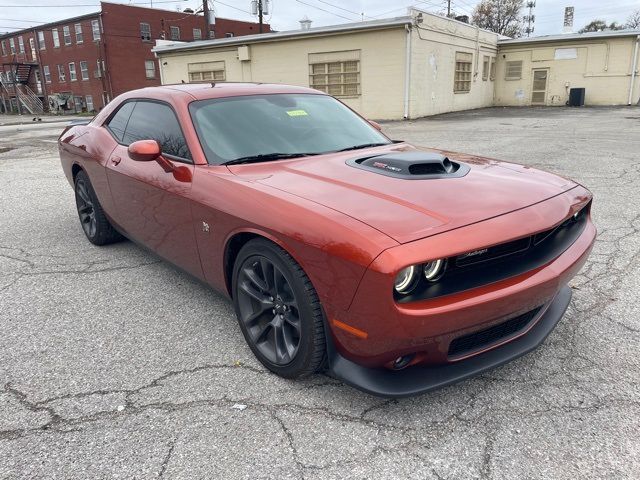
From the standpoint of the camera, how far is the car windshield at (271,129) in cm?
317

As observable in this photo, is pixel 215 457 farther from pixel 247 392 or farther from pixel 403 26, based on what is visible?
pixel 403 26

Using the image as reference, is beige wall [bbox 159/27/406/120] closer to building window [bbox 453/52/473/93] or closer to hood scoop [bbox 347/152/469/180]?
building window [bbox 453/52/473/93]

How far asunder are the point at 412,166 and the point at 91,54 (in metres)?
43.8

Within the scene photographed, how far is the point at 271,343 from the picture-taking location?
270 cm

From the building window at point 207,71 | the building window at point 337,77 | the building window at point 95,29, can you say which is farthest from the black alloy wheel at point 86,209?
the building window at point 95,29

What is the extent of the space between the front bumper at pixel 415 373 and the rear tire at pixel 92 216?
3159mm

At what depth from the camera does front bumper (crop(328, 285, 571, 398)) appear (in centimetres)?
212

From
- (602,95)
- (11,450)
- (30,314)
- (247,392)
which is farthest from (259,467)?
(602,95)

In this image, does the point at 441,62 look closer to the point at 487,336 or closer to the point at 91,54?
the point at 487,336

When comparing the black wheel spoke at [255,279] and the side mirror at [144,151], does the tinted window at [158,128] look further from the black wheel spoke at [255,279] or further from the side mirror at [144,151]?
the black wheel spoke at [255,279]

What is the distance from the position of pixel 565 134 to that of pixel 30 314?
13.4 m

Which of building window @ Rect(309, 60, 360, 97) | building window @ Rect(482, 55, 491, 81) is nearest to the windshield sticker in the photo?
building window @ Rect(309, 60, 360, 97)

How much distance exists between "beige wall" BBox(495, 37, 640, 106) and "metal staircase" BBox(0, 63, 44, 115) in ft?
136

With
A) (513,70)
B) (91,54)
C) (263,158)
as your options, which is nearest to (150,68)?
(91,54)
